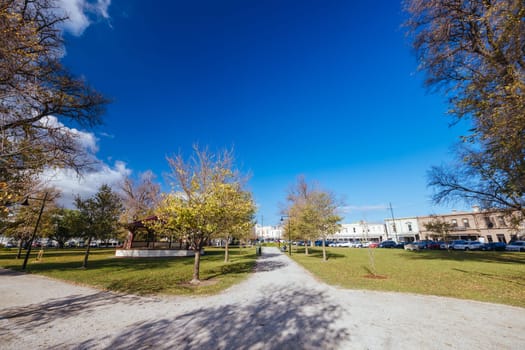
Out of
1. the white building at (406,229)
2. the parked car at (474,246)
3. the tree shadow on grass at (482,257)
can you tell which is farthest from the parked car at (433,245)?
the white building at (406,229)

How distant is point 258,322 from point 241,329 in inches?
23.5

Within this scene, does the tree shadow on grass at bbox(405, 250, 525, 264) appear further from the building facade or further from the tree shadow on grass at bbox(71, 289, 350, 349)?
the tree shadow on grass at bbox(71, 289, 350, 349)

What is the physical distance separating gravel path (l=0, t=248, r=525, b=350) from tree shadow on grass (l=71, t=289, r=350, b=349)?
2 centimetres

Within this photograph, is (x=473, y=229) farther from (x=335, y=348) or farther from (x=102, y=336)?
(x=102, y=336)

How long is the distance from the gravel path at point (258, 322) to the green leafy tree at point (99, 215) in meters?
8.35

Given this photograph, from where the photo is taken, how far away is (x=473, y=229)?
4691cm

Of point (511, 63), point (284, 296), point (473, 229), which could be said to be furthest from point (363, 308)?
point (473, 229)

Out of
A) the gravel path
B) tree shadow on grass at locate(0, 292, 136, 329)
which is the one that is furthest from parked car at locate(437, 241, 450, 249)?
tree shadow on grass at locate(0, 292, 136, 329)

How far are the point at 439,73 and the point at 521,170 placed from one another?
4.42m

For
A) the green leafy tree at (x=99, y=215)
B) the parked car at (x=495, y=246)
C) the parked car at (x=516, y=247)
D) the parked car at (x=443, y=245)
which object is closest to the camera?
the green leafy tree at (x=99, y=215)

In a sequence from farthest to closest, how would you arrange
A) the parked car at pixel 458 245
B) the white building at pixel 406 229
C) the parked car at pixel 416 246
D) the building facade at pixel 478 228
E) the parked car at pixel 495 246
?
the white building at pixel 406 229
the building facade at pixel 478 228
the parked car at pixel 416 246
the parked car at pixel 458 245
the parked car at pixel 495 246

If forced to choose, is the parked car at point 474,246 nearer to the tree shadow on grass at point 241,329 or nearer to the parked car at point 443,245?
the parked car at point 443,245

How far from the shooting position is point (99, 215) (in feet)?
53.2

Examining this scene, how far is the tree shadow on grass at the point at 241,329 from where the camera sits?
4102 mm
